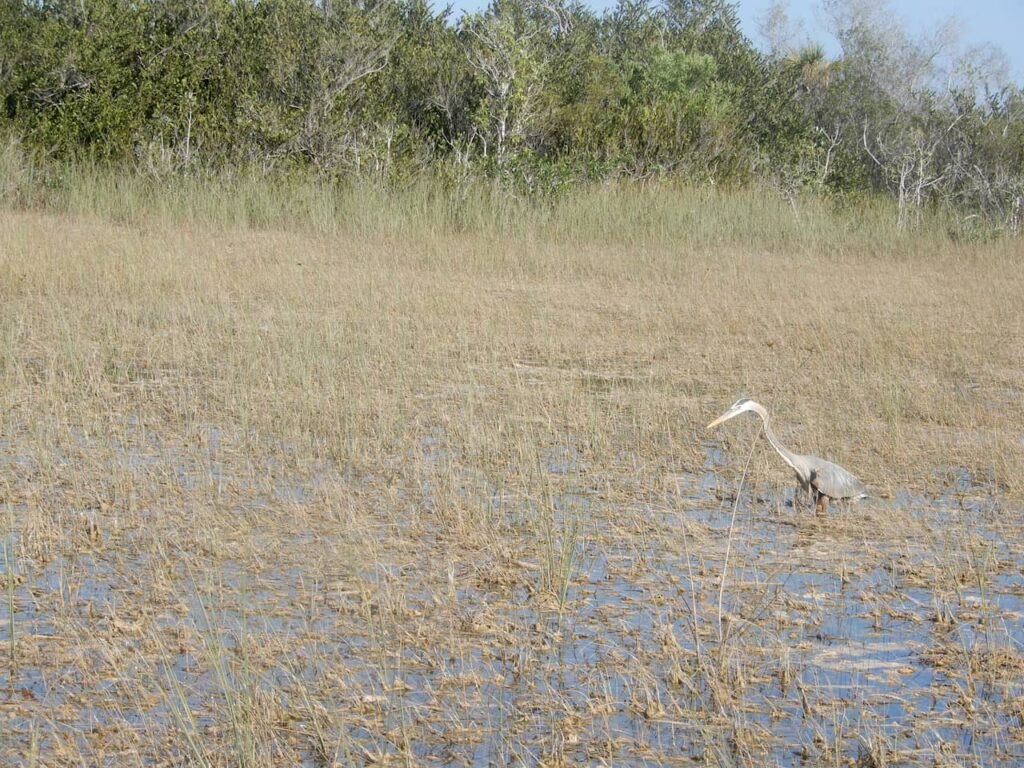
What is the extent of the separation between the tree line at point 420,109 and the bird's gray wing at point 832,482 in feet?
35.8

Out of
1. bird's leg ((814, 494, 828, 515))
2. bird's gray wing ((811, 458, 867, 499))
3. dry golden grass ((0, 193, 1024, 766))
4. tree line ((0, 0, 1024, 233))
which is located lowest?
dry golden grass ((0, 193, 1024, 766))

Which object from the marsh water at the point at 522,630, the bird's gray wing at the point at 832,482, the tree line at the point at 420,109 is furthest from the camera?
the tree line at the point at 420,109

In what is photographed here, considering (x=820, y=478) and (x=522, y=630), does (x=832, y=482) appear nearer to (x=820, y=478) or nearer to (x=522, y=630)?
(x=820, y=478)

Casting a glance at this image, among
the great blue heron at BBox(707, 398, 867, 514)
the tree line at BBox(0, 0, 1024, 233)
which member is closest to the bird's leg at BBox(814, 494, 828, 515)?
the great blue heron at BBox(707, 398, 867, 514)

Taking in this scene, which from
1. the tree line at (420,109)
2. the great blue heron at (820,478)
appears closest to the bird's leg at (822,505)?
the great blue heron at (820,478)

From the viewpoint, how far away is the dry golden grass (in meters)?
3.35

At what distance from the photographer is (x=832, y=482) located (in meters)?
5.25

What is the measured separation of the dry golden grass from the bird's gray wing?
105 mm

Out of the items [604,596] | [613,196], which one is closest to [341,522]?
[604,596]

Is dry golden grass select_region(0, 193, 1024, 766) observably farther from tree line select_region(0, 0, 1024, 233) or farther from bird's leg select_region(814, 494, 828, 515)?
tree line select_region(0, 0, 1024, 233)

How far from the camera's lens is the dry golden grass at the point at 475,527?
11.0 feet

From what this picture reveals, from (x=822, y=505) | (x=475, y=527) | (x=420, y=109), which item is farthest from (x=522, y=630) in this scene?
(x=420, y=109)

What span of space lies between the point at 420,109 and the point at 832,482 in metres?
13.8

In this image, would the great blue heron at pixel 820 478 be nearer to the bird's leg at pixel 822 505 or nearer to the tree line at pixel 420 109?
the bird's leg at pixel 822 505
